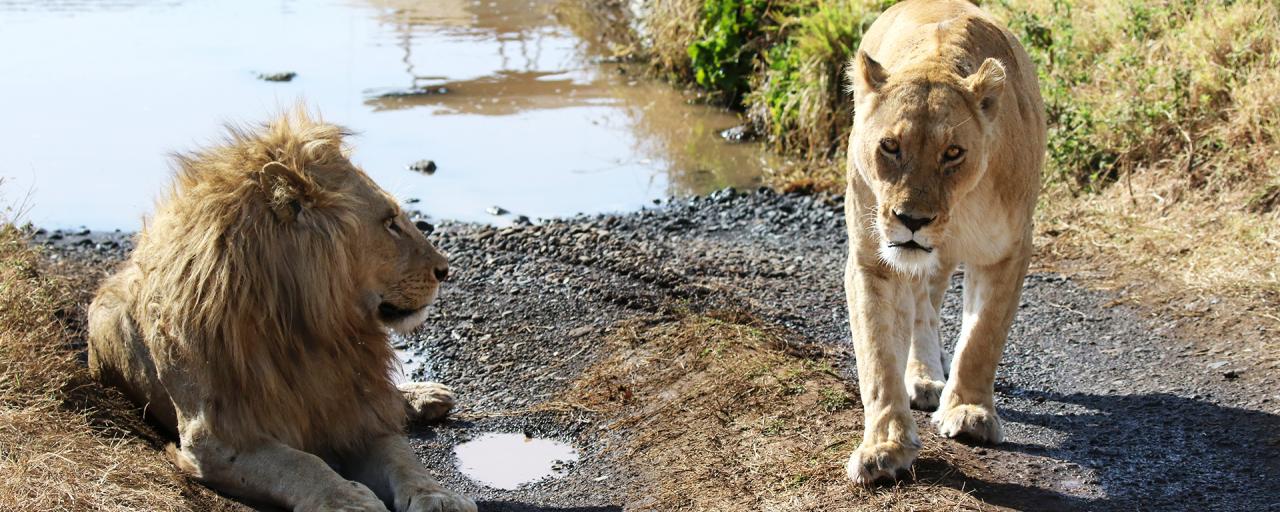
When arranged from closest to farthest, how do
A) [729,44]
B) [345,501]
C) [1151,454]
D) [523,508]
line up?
1. [345,501]
2. [523,508]
3. [1151,454]
4. [729,44]

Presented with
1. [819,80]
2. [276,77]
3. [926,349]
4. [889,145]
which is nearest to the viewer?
[889,145]

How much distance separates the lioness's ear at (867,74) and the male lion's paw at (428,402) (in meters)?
2.14

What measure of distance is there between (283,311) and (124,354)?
0.78 m

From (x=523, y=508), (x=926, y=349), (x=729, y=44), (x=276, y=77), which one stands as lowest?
(x=276, y=77)

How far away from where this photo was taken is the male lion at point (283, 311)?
4.03 meters

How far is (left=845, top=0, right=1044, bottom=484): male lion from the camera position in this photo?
4207 mm

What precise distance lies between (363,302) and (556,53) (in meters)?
10.6

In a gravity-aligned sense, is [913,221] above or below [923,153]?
below

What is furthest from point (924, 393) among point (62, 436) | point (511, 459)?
point (62, 436)

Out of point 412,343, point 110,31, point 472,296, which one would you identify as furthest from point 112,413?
point 110,31

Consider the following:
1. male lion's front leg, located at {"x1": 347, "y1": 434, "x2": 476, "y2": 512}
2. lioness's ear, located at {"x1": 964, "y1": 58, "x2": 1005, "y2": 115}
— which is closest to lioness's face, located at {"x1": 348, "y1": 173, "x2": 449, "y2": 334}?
male lion's front leg, located at {"x1": 347, "y1": 434, "x2": 476, "y2": 512}

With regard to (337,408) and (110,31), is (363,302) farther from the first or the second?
(110,31)

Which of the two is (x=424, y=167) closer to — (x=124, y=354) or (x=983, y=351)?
(x=124, y=354)

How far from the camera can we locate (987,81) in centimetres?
434
